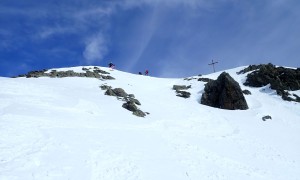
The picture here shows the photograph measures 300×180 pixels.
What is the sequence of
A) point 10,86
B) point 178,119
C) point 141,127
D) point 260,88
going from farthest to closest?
1. point 260,88
2. point 178,119
3. point 10,86
4. point 141,127

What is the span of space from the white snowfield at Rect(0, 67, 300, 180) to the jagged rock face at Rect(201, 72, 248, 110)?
2782 millimetres

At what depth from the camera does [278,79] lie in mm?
59406

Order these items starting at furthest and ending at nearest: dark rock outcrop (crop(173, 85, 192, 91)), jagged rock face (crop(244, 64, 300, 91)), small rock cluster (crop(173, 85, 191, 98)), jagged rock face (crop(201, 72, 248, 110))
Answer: dark rock outcrop (crop(173, 85, 192, 91)), jagged rock face (crop(244, 64, 300, 91)), small rock cluster (crop(173, 85, 191, 98)), jagged rock face (crop(201, 72, 248, 110))

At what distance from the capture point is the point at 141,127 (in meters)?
30.1

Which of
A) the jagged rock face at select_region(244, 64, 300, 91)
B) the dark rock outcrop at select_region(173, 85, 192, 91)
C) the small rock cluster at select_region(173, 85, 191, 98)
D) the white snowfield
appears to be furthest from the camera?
the dark rock outcrop at select_region(173, 85, 192, 91)

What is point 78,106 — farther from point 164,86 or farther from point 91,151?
point 164,86

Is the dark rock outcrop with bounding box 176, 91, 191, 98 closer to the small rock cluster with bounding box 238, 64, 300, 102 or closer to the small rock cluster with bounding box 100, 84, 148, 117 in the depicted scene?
the small rock cluster with bounding box 100, 84, 148, 117

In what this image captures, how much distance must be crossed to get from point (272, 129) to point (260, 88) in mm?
23397

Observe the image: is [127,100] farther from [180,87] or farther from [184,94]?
[180,87]

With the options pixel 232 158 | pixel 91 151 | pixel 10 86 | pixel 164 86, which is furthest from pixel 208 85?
pixel 91 151


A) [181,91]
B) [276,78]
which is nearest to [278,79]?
[276,78]

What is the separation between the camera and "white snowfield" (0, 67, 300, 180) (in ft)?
58.6

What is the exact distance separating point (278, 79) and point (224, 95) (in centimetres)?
1674

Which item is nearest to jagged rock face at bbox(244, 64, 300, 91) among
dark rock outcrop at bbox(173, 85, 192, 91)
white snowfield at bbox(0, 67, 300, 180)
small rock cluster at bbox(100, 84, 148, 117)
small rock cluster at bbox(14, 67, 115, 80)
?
white snowfield at bbox(0, 67, 300, 180)
